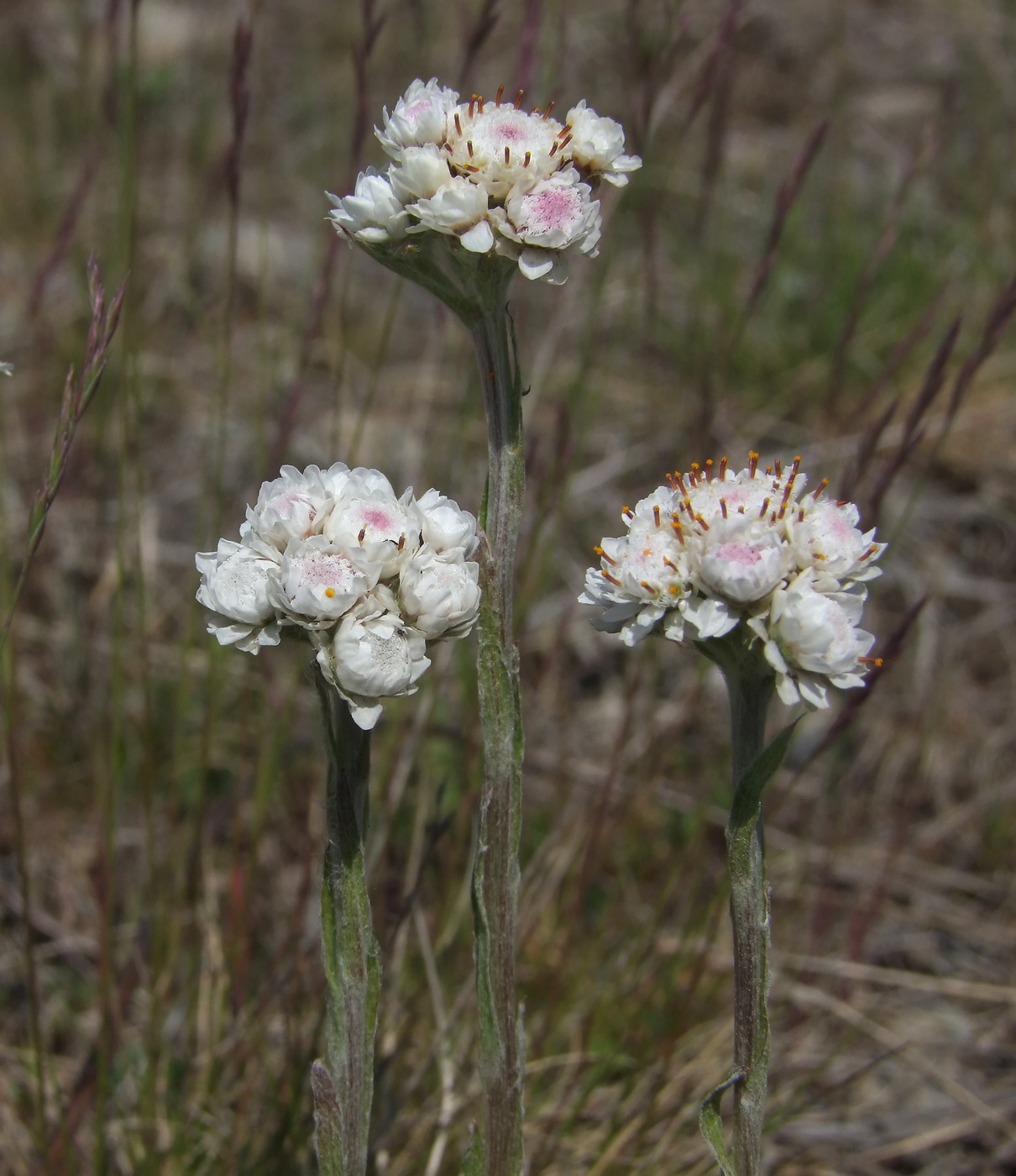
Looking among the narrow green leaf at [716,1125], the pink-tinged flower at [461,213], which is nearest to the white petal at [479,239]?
the pink-tinged flower at [461,213]

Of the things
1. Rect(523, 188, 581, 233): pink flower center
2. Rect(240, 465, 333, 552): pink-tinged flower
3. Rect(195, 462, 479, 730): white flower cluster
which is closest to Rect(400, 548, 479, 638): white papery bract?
Rect(195, 462, 479, 730): white flower cluster

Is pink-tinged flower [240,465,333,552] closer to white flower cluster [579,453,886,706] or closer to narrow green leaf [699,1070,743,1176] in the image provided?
white flower cluster [579,453,886,706]

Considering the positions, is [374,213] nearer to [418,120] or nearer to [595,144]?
[418,120]

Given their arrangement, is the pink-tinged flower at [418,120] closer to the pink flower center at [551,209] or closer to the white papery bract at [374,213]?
the white papery bract at [374,213]

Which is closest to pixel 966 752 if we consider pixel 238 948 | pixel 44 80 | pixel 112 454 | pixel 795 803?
pixel 795 803

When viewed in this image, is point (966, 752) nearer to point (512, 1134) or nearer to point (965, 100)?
point (512, 1134)

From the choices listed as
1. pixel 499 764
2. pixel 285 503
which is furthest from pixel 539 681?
pixel 285 503
